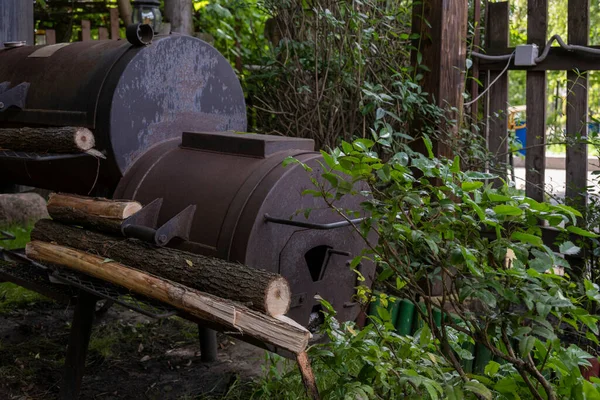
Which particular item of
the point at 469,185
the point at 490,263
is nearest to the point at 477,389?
the point at 490,263

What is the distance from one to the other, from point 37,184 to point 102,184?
568 mm

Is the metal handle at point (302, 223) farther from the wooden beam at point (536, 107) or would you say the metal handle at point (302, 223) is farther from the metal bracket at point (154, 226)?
the wooden beam at point (536, 107)

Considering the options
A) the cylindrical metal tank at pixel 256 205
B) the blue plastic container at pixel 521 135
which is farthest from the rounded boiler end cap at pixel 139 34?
the blue plastic container at pixel 521 135

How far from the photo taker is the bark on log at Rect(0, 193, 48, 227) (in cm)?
687

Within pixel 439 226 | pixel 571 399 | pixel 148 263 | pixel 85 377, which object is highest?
pixel 439 226

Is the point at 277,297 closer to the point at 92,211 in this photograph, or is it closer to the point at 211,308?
the point at 211,308

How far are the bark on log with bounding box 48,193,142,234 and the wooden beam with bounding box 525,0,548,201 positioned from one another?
235 cm

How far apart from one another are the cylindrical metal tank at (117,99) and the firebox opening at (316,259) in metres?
0.87

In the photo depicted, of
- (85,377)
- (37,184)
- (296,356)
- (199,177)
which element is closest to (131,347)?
(85,377)

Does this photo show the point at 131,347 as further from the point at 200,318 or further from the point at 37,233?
the point at 200,318

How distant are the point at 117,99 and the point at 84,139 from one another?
0.23 m

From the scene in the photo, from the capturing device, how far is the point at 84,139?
326 cm

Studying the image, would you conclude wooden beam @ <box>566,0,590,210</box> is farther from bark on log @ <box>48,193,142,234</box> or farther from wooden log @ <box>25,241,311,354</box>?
bark on log @ <box>48,193,142,234</box>

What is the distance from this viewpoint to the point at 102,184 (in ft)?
11.5
